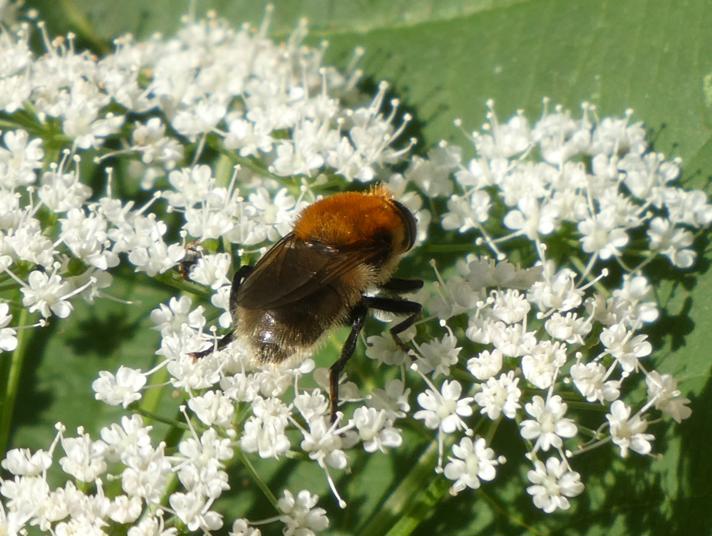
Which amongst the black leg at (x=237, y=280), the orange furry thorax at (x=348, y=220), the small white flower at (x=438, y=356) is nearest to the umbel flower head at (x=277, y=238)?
the small white flower at (x=438, y=356)

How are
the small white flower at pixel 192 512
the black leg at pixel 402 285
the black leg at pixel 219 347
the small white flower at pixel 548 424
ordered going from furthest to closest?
1. the black leg at pixel 402 285
2. the black leg at pixel 219 347
3. the small white flower at pixel 548 424
4. the small white flower at pixel 192 512

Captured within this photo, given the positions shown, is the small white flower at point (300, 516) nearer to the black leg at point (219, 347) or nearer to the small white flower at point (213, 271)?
the black leg at point (219, 347)

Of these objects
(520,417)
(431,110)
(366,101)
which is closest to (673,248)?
(520,417)

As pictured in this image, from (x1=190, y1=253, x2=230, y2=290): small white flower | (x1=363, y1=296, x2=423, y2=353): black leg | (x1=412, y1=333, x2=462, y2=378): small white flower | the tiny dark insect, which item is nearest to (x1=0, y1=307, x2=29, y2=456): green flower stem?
(x1=190, y1=253, x2=230, y2=290): small white flower

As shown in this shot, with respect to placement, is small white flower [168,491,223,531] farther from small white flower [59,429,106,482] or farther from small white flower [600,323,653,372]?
small white flower [600,323,653,372]

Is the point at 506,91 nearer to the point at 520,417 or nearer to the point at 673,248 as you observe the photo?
the point at 673,248

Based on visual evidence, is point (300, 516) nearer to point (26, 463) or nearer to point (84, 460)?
point (84, 460)
